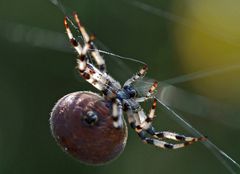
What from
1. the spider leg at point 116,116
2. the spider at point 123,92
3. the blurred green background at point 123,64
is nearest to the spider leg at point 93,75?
the spider at point 123,92

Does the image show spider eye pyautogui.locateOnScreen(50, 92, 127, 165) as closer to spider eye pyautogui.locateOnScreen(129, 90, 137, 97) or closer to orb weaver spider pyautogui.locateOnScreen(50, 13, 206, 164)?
orb weaver spider pyautogui.locateOnScreen(50, 13, 206, 164)

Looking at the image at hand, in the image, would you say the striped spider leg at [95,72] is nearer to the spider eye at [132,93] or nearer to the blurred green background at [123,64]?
the spider eye at [132,93]

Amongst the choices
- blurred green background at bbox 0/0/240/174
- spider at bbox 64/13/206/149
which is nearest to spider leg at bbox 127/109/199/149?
spider at bbox 64/13/206/149

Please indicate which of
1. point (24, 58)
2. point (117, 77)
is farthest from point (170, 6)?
point (24, 58)

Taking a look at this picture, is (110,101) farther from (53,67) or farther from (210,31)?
(210,31)

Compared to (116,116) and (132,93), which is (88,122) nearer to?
(116,116)

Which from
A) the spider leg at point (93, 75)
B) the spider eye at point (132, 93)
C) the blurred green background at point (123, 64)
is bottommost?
the spider eye at point (132, 93)
